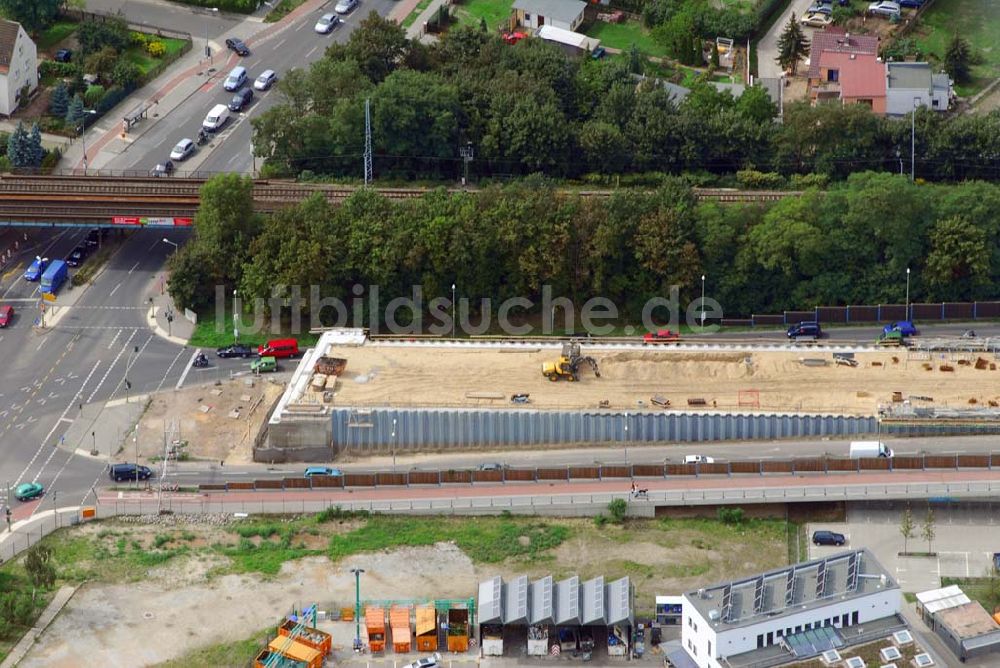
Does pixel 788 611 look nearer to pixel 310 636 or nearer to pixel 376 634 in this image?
pixel 376 634

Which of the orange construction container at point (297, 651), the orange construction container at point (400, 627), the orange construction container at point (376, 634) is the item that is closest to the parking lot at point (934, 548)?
the orange construction container at point (400, 627)

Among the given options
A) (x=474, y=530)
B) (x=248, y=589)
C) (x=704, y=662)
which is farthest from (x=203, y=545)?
(x=704, y=662)

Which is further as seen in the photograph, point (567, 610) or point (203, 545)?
point (203, 545)

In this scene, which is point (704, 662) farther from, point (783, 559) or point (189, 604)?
point (189, 604)

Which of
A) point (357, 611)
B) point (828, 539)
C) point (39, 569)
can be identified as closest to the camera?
point (357, 611)

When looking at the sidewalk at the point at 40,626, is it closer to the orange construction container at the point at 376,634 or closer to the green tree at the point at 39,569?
the green tree at the point at 39,569

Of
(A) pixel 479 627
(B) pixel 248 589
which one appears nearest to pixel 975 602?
(A) pixel 479 627

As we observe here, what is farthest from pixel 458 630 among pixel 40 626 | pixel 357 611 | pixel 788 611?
pixel 40 626
